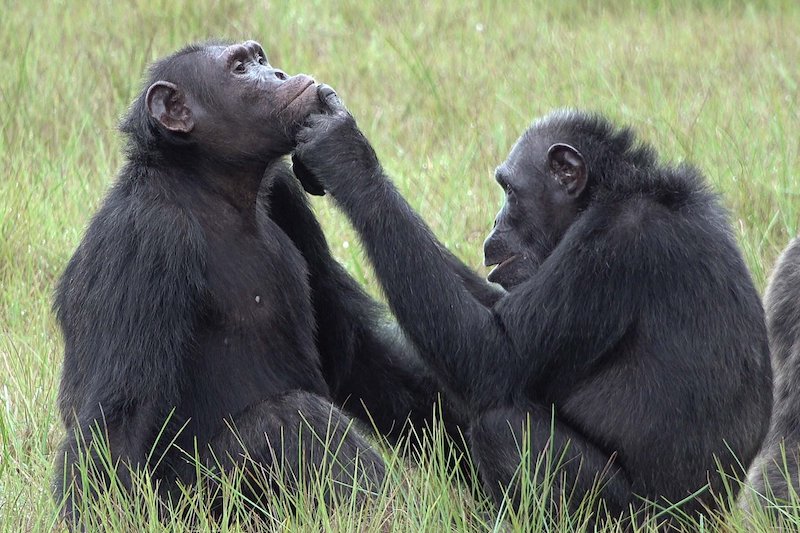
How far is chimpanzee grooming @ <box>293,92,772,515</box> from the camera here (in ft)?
14.7

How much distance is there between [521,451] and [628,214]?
92 centimetres

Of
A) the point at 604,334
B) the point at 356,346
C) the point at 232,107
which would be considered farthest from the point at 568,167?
the point at 232,107

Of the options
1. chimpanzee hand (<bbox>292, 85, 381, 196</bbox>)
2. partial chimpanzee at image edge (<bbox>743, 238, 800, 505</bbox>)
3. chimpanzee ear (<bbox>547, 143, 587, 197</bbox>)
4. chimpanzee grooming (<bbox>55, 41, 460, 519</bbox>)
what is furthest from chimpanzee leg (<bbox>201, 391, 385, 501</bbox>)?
partial chimpanzee at image edge (<bbox>743, 238, 800, 505</bbox>)

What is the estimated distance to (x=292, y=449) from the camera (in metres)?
4.36

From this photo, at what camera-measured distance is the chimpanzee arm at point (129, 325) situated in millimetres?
4250

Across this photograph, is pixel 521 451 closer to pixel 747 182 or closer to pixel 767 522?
pixel 767 522

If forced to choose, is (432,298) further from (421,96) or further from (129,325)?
(421,96)

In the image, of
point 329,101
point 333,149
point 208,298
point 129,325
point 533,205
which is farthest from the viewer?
point 533,205

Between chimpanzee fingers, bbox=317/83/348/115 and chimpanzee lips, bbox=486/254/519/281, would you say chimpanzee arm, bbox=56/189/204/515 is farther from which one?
chimpanzee lips, bbox=486/254/519/281

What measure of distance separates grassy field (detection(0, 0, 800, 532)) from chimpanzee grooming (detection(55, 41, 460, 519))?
1.96ft

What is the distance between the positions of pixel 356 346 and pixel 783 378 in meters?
1.73

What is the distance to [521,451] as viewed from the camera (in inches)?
174

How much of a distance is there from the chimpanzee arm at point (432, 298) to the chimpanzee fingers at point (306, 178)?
0.34ft

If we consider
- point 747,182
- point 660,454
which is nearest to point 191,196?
point 660,454
